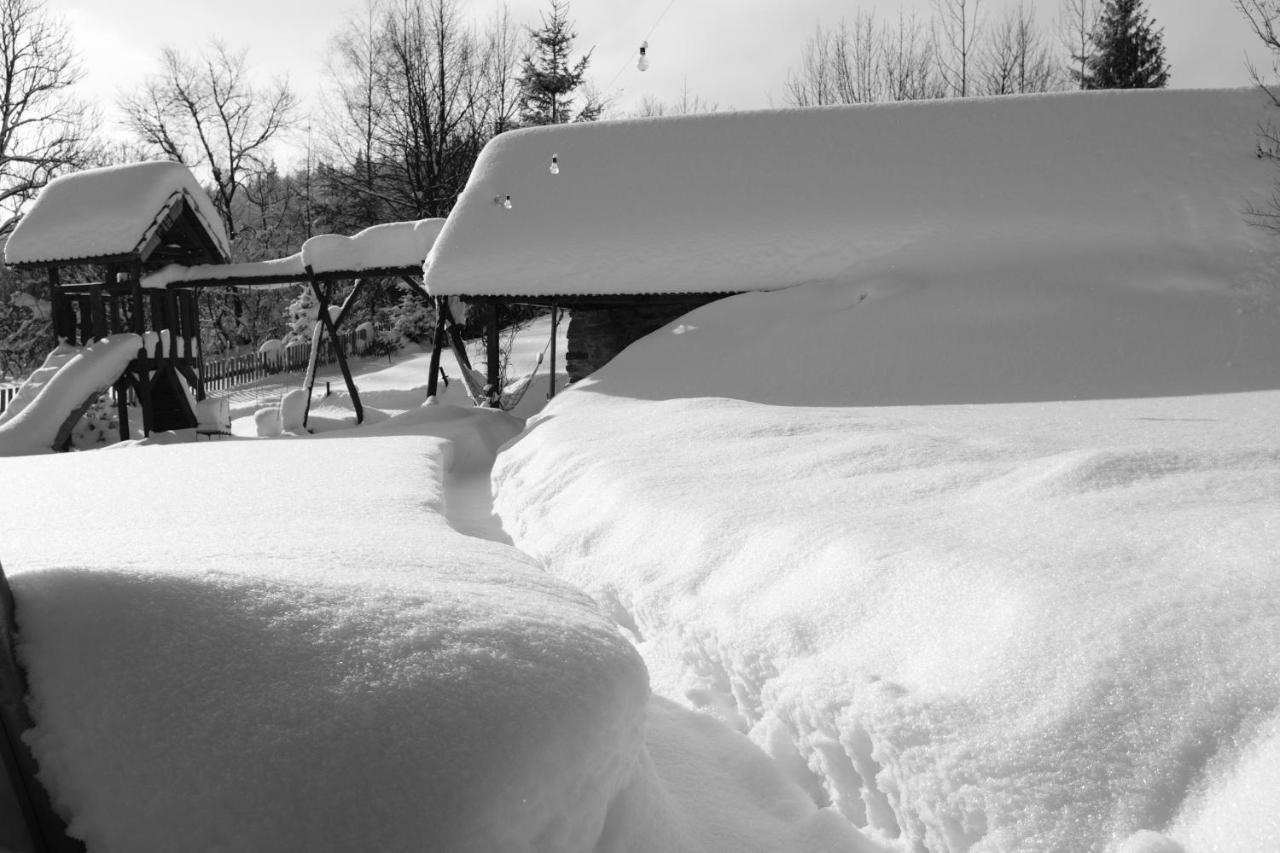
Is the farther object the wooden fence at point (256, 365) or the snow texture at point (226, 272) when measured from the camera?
the wooden fence at point (256, 365)

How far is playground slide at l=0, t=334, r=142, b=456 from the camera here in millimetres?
11539

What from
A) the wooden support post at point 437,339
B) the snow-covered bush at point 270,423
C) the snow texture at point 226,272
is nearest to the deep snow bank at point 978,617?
the wooden support post at point 437,339

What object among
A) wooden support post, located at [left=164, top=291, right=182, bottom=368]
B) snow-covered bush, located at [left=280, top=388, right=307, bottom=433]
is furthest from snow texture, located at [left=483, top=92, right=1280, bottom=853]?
wooden support post, located at [left=164, top=291, right=182, bottom=368]

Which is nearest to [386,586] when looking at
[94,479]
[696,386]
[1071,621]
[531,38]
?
[1071,621]

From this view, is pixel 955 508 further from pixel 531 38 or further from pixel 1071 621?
pixel 531 38

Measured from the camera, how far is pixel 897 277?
9.55 metres

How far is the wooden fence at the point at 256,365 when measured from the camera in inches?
898

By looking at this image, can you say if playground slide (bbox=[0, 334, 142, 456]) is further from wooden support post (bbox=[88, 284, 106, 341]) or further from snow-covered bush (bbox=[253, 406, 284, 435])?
snow-covered bush (bbox=[253, 406, 284, 435])

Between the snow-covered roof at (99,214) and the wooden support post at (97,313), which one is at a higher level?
the snow-covered roof at (99,214)

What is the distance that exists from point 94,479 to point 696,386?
523cm

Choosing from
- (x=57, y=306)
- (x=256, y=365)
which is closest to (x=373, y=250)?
(x=57, y=306)

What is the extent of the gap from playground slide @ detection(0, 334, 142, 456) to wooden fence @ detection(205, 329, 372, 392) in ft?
27.4

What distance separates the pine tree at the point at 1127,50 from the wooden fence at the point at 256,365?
2378 cm

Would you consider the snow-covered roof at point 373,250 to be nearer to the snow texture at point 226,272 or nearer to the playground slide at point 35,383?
the snow texture at point 226,272
